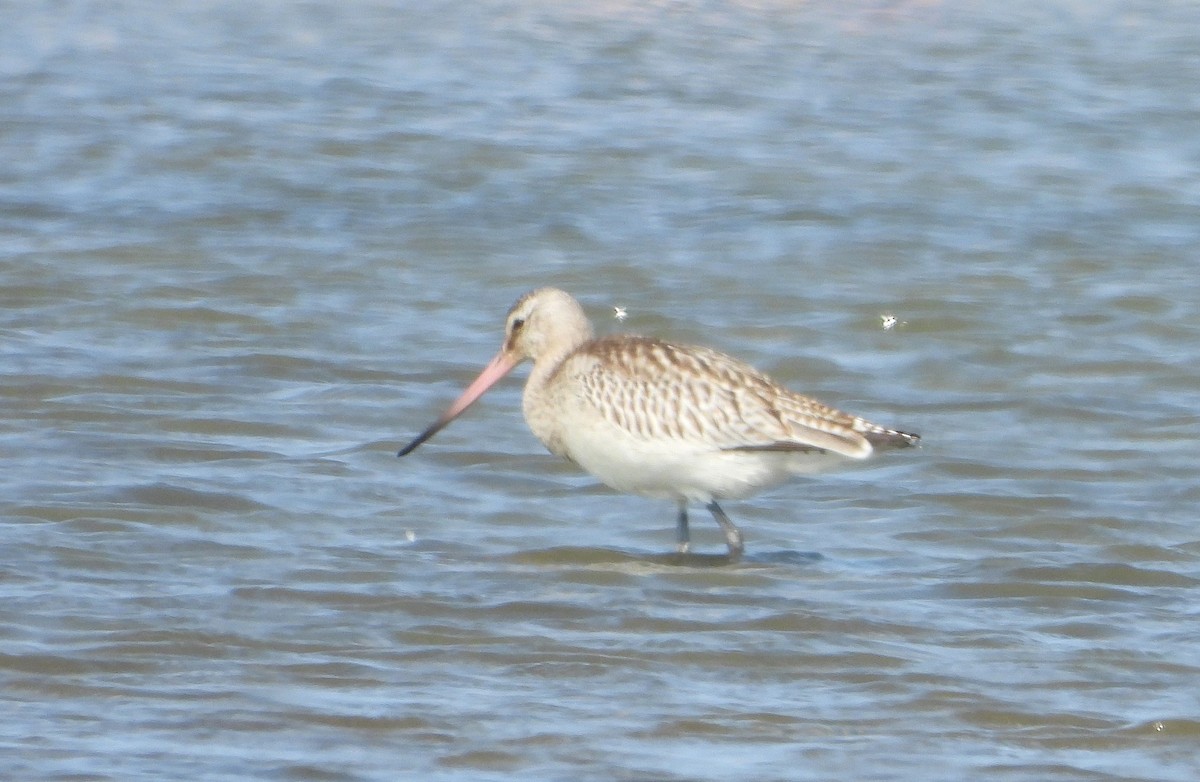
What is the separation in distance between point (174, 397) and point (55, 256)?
8.90ft

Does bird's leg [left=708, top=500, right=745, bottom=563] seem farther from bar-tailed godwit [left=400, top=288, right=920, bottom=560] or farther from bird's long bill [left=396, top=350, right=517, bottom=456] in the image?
bird's long bill [left=396, top=350, right=517, bottom=456]

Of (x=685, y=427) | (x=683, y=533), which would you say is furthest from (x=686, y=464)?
(x=683, y=533)

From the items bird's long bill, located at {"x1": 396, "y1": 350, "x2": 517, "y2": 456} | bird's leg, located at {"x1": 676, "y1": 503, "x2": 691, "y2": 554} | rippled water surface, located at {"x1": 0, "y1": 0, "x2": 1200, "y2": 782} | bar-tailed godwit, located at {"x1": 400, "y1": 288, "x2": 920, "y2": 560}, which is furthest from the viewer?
bird's long bill, located at {"x1": 396, "y1": 350, "x2": 517, "y2": 456}

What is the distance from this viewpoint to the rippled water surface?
6.15 m

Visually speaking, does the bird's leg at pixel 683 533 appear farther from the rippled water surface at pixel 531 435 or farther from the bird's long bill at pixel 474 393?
the bird's long bill at pixel 474 393

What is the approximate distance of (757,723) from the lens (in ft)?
20.0

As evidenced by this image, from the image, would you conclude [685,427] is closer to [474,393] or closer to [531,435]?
[474,393]

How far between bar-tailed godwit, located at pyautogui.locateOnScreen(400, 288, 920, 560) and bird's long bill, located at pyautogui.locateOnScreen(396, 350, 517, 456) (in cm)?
42

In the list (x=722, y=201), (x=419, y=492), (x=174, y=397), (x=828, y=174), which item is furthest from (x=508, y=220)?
(x=419, y=492)

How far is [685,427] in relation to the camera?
7918mm

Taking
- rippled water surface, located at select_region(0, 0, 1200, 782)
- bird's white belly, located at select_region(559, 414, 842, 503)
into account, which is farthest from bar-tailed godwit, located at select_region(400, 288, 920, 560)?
rippled water surface, located at select_region(0, 0, 1200, 782)

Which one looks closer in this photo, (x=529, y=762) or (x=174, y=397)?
(x=529, y=762)

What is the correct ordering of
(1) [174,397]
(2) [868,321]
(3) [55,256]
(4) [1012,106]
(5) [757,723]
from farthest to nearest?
(4) [1012,106], (3) [55,256], (2) [868,321], (1) [174,397], (5) [757,723]

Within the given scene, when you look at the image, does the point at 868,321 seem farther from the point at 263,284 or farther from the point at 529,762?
the point at 529,762
